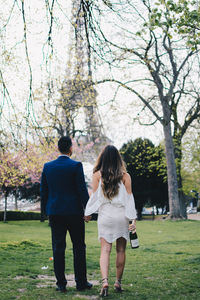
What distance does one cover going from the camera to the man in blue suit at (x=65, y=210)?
480cm

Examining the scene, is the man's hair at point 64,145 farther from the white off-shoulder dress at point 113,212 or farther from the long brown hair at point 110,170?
the white off-shoulder dress at point 113,212

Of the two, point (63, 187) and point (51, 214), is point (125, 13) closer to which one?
point (63, 187)

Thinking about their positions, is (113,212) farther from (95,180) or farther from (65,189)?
(65,189)

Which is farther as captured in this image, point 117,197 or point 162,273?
point 162,273

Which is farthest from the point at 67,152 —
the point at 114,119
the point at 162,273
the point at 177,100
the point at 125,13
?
the point at 177,100

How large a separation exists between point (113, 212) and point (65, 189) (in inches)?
27.1

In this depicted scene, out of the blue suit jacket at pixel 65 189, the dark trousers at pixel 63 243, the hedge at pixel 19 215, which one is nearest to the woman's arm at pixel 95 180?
the blue suit jacket at pixel 65 189

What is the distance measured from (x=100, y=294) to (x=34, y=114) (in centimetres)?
263

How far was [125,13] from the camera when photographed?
5.64 m

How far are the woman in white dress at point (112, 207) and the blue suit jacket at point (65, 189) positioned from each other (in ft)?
0.52

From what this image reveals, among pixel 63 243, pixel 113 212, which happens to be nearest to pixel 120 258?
pixel 113 212

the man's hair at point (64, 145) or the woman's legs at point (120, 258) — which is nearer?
the woman's legs at point (120, 258)

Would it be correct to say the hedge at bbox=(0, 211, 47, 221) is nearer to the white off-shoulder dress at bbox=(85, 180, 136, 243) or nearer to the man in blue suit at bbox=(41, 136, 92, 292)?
the man in blue suit at bbox=(41, 136, 92, 292)

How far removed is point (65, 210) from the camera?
4754 millimetres
